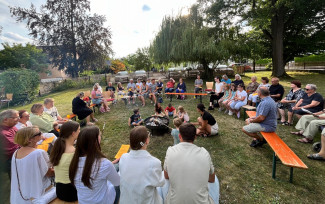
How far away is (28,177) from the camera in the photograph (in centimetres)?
198

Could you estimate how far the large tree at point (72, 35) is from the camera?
1695 centimetres

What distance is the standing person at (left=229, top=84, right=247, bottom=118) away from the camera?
6.02 metres

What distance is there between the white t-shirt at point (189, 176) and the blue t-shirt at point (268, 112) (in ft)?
8.35

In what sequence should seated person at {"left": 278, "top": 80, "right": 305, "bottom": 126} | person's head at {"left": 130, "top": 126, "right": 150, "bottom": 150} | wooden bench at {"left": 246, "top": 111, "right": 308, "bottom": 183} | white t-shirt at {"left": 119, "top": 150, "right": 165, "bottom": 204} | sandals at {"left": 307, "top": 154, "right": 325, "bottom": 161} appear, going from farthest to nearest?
seated person at {"left": 278, "top": 80, "right": 305, "bottom": 126} < sandals at {"left": 307, "top": 154, "right": 325, "bottom": 161} < wooden bench at {"left": 246, "top": 111, "right": 308, "bottom": 183} < person's head at {"left": 130, "top": 126, "right": 150, "bottom": 150} < white t-shirt at {"left": 119, "top": 150, "right": 165, "bottom": 204}

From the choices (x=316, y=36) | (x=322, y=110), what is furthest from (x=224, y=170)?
(x=316, y=36)

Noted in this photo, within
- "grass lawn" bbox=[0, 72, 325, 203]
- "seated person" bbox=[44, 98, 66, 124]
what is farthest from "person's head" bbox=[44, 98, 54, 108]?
"grass lawn" bbox=[0, 72, 325, 203]

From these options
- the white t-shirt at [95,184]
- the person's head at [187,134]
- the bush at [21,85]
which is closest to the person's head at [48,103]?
the white t-shirt at [95,184]

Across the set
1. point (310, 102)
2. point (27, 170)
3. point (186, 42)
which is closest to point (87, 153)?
point (27, 170)

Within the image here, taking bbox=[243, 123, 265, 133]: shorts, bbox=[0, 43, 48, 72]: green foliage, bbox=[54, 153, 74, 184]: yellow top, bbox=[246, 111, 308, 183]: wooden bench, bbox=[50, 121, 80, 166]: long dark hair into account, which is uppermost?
bbox=[0, 43, 48, 72]: green foliage

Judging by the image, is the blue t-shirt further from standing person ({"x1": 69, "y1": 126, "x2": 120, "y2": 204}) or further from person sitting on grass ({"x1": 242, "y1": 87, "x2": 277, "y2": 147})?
standing person ({"x1": 69, "y1": 126, "x2": 120, "y2": 204})

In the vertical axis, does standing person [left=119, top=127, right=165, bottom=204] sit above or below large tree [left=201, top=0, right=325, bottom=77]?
below

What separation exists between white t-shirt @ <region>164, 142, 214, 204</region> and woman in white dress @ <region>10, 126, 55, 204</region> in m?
1.62

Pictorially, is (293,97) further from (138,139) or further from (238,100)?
(138,139)

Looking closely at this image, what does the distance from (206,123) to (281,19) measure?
51.4 ft
